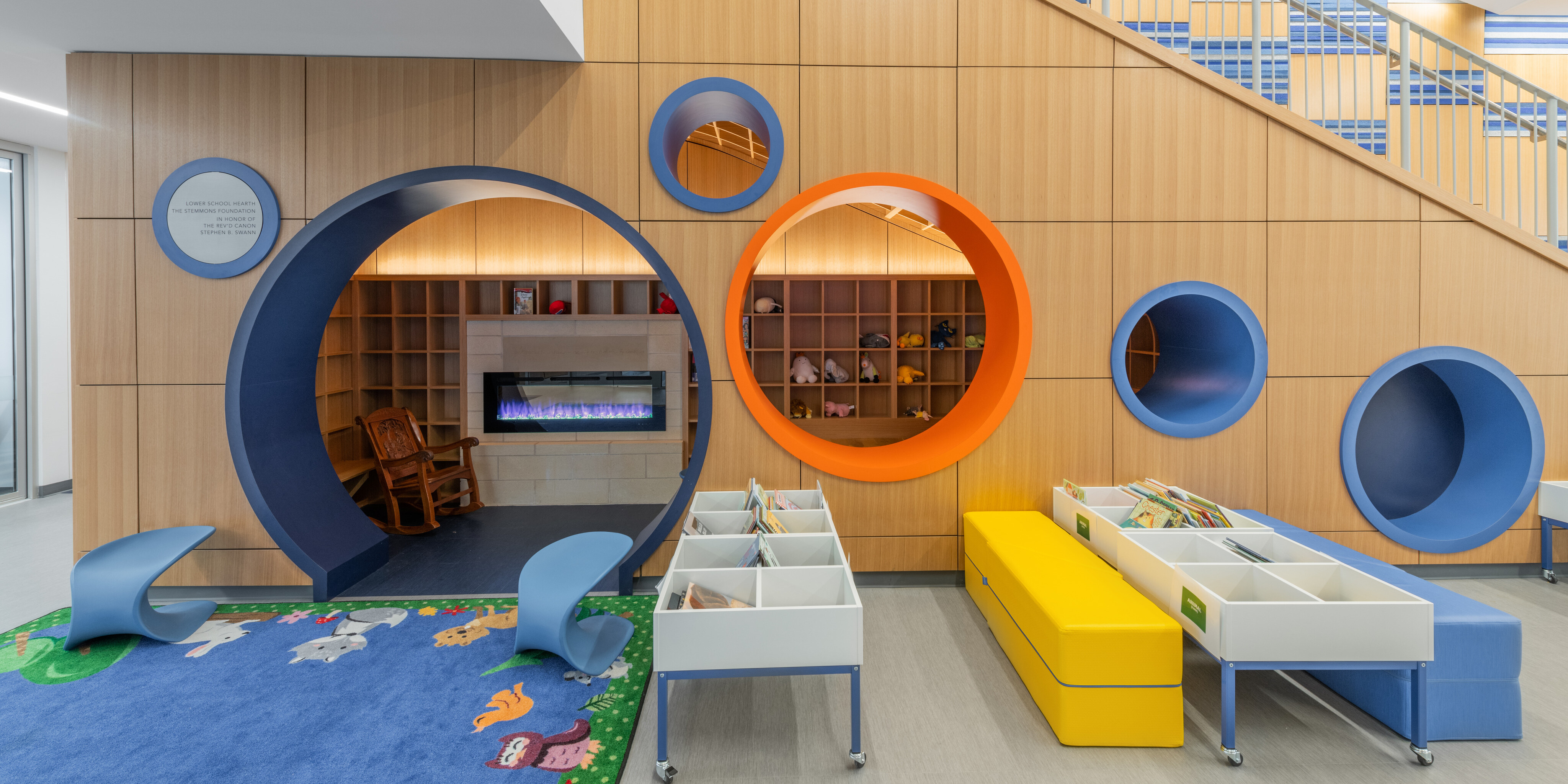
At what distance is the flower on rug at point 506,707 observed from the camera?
2611 millimetres

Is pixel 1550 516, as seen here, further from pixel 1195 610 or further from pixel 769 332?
pixel 769 332

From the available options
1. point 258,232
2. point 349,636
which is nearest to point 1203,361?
point 349,636

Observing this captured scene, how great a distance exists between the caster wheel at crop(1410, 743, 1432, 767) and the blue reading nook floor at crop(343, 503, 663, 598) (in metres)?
4.10

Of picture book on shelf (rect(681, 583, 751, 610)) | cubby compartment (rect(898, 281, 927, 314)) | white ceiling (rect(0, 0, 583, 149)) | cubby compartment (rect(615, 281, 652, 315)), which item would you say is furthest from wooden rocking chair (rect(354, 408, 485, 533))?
cubby compartment (rect(898, 281, 927, 314))

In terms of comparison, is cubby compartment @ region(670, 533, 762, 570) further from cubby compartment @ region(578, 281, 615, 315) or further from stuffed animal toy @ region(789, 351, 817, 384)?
stuffed animal toy @ region(789, 351, 817, 384)

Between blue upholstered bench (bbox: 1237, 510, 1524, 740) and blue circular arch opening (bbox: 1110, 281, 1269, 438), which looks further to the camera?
blue circular arch opening (bbox: 1110, 281, 1269, 438)

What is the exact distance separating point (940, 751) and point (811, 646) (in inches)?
26.1

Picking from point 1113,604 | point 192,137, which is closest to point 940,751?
point 1113,604

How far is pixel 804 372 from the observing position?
7066 mm

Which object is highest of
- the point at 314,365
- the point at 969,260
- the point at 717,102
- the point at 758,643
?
the point at 717,102

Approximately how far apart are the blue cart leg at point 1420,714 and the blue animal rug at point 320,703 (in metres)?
2.80

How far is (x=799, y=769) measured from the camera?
2.37m

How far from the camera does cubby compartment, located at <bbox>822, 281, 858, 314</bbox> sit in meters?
7.24

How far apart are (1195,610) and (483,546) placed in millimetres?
4352
